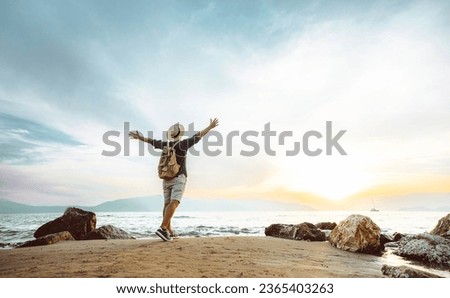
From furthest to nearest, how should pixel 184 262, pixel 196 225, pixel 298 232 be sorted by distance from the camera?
1. pixel 196 225
2. pixel 298 232
3. pixel 184 262

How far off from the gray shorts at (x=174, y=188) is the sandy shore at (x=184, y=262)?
32.0 inches

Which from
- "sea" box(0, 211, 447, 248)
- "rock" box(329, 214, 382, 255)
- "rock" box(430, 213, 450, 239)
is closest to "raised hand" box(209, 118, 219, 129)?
"rock" box(329, 214, 382, 255)

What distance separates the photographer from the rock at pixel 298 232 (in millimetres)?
7074

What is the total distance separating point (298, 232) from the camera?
7312mm

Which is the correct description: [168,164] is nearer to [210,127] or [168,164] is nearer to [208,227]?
[210,127]

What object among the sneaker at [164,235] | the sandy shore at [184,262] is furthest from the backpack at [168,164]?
the sandy shore at [184,262]

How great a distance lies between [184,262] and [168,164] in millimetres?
2149

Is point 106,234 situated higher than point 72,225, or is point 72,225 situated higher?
point 72,225

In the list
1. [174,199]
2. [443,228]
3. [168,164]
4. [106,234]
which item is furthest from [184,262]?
[443,228]

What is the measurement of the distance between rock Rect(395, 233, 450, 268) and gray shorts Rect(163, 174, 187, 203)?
14.8ft

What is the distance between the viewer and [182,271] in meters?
3.22

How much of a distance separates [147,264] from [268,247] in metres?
2.36

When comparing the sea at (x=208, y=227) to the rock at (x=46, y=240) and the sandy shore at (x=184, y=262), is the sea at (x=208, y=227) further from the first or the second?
the rock at (x=46, y=240)
